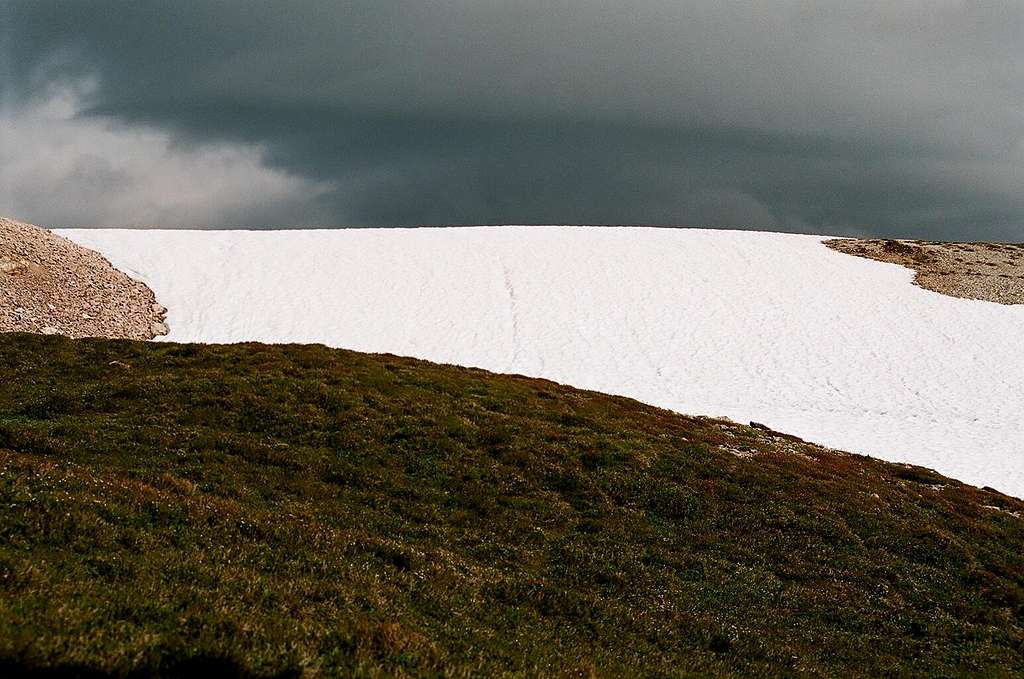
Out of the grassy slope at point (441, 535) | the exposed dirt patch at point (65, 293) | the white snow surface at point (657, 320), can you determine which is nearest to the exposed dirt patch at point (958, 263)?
the white snow surface at point (657, 320)

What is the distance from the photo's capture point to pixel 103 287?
5947 centimetres

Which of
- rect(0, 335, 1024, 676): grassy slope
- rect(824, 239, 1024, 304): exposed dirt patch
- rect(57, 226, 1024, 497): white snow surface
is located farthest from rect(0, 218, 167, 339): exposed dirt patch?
rect(824, 239, 1024, 304): exposed dirt patch

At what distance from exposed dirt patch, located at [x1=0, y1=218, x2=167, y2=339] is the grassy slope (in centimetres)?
1083

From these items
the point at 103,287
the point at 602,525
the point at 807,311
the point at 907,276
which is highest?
the point at 907,276

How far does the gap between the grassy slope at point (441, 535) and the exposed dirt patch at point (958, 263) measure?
62865mm

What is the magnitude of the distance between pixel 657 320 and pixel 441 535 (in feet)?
191

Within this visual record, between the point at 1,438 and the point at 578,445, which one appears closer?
the point at 1,438

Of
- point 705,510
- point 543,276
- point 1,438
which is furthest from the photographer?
point 543,276

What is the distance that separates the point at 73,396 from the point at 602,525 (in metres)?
22.3

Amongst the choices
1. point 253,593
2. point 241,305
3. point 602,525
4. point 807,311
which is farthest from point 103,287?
point 807,311

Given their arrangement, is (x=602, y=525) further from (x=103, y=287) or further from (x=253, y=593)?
(x=103, y=287)

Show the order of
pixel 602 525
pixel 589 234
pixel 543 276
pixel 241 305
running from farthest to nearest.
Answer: pixel 589 234, pixel 543 276, pixel 241 305, pixel 602 525

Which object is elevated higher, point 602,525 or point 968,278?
point 968,278

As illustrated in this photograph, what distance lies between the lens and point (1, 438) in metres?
19.0
